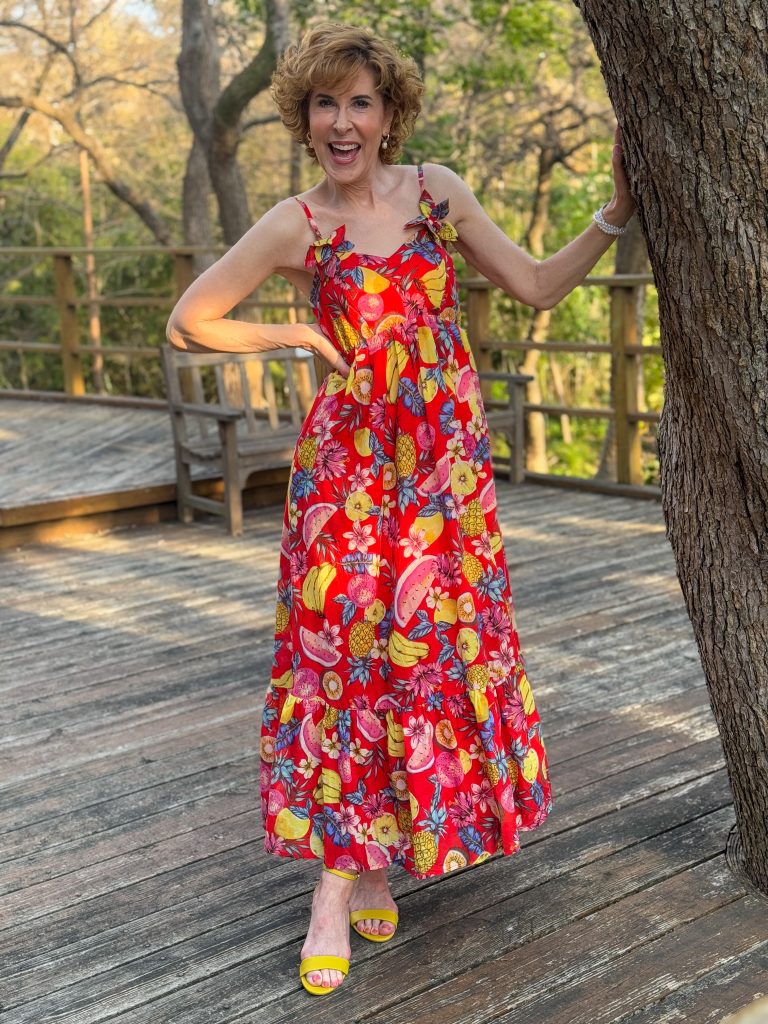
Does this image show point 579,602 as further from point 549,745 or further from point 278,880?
point 278,880

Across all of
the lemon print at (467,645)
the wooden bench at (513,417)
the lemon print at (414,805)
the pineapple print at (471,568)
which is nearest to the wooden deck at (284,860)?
the lemon print at (414,805)

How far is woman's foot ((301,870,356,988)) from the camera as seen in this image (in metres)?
2.27

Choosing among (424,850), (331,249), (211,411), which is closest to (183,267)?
(211,411)

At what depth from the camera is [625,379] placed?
6.46m

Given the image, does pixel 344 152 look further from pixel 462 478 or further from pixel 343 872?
pixel 343 872

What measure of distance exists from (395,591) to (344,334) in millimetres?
469

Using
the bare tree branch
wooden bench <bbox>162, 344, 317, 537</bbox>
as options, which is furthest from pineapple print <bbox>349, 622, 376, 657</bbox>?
the bare tree branch

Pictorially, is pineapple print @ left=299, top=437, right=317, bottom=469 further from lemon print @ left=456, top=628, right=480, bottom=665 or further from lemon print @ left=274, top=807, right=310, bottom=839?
lemon print @ left=274, top=807, right=310, bottom=839

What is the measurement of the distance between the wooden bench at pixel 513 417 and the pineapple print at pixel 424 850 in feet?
14.4

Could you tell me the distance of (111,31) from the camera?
17.7 meters

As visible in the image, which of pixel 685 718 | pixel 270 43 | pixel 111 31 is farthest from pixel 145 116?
pixel 685 718

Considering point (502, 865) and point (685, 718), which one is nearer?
point (502, 865)

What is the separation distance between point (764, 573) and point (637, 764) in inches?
36.6

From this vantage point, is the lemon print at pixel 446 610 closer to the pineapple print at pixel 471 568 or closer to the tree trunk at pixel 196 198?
the pineapple print at pixel 471 568
